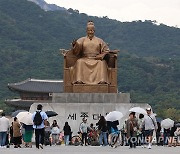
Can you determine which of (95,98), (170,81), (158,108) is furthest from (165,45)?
(95,98)

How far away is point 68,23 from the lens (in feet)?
368

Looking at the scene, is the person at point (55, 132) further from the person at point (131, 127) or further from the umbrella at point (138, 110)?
the person at point (131, 127)

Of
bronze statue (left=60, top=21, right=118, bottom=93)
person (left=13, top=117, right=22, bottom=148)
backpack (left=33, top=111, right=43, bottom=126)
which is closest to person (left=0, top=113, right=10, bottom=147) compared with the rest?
person (left=13, top=117, right=22, bottom=148)

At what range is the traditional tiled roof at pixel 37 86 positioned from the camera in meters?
49.0

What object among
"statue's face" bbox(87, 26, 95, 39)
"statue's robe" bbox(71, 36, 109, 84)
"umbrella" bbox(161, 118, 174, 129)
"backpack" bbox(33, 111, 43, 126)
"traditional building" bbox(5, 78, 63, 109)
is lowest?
"backpack" bbox(33, 111, 43, 126)

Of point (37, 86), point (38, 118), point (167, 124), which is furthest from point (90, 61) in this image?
point (37, 86)

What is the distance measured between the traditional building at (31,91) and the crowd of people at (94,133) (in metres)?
29.7

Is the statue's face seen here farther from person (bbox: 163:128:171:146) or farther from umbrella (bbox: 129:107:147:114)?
person (bbox: 163:128:171:146)

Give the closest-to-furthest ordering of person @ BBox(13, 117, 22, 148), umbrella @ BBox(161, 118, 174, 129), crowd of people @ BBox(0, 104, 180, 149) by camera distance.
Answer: crowd of people @ BBox(0, 104, 180, 149), person @ BBox(13, 117, 22, 148), umbrella @ BBox(161, 118, 174, 129)

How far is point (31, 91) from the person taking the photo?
49062mm

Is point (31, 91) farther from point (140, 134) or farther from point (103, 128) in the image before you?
point (140, 134)

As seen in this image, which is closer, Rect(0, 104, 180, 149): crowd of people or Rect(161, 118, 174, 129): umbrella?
Rect(0, 104, 180, 149): crowd of people

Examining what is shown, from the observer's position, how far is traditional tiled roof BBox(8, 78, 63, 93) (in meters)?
49.0

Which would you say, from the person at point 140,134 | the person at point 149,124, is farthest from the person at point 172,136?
the person at point 149,124
